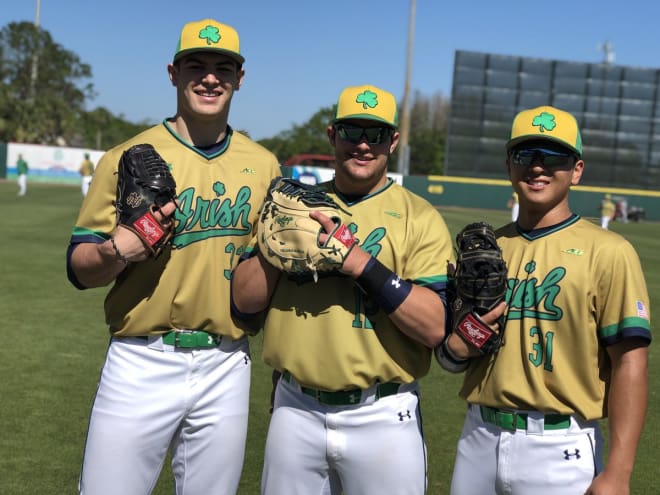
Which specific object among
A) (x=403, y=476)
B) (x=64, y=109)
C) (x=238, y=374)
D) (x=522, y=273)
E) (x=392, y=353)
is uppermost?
(x=64, y=109)

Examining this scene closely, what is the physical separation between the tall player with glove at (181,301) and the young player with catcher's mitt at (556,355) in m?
0.96

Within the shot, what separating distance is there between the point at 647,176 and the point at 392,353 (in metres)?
44.5

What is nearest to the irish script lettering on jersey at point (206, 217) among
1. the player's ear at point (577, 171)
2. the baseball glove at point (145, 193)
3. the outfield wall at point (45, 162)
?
the baseball glove at point (145, 193)

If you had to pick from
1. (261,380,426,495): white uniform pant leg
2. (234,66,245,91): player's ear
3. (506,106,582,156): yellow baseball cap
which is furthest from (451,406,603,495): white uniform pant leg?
(234,66,245,91): player's ear

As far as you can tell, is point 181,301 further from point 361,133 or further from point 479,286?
point 479,286

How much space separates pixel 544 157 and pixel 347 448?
1.36 metres

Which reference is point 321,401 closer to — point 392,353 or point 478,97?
point 392,353

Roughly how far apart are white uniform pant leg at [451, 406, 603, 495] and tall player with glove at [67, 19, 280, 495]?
39.4 inches

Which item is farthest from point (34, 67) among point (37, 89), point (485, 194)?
point (485, 194)

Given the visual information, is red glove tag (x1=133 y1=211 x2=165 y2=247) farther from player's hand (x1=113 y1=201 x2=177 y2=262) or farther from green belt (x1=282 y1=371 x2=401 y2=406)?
green belt (x1=282 y1=371 x2=401 y2=406)

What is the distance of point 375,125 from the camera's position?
2707mm

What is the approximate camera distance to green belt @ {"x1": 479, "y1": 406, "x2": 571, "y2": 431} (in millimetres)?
2510

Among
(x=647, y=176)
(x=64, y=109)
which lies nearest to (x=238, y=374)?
(x=647, y=176)

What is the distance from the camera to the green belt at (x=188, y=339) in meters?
2.79
